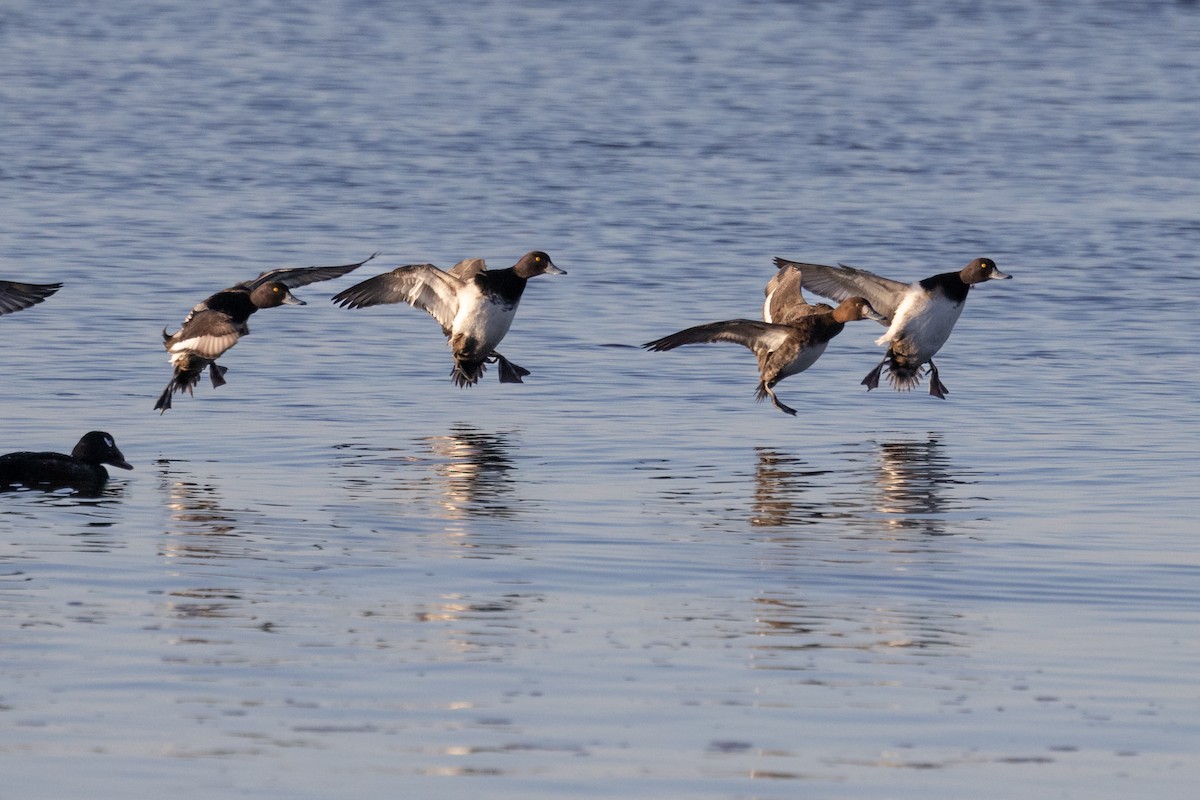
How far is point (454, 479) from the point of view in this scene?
1289cm

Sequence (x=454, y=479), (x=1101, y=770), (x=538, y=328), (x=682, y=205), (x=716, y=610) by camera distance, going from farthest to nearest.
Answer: (x=682, y=205) → (x=538, y=328) → (x=454, y=479) → (x=716, y=610) → (x=1101, y=770)

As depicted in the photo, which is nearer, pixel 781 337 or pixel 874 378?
pixel 781 337

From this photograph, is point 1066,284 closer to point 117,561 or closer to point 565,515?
point 565,515

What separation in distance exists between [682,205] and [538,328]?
8.64 metres

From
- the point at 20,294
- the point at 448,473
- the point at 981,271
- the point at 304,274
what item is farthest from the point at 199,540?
the point at 981,271

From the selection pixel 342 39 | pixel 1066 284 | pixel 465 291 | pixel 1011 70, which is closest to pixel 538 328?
pixel 465 291

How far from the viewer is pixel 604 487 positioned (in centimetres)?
1255

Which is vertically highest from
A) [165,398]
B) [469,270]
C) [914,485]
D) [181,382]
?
[469,270]

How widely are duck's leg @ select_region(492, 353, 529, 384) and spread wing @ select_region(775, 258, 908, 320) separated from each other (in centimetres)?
210

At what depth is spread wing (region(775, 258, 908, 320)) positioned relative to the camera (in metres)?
16.0

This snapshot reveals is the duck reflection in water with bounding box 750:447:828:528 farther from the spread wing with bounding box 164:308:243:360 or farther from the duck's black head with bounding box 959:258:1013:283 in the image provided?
the spread wing with bounding box 164:308:243:360

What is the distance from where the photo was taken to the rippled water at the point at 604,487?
764 centimetres

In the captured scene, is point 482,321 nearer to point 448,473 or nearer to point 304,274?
point 304,274

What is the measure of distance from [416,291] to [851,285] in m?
3.25
